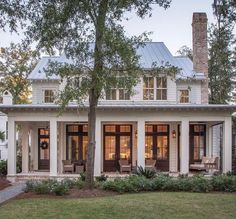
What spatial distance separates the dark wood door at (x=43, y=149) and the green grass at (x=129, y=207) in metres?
11.7

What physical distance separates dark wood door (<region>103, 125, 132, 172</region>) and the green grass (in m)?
10.5

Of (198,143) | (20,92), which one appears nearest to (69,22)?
(198,143)

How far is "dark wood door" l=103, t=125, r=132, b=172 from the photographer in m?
24.3

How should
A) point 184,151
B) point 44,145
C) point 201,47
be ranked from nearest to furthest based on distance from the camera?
1. point 184,151
2. point 44,145
3. point 201,47

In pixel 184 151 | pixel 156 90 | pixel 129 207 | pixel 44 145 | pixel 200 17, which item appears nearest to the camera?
pixel 129 207

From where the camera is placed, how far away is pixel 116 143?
24297 mm

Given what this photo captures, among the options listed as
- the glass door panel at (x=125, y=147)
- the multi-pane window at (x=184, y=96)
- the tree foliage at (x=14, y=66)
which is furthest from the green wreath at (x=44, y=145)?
the tree foliage at (x=14, y=66)

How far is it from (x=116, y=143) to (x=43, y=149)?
4.45 metres

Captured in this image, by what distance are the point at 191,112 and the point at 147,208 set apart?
10.2 metres

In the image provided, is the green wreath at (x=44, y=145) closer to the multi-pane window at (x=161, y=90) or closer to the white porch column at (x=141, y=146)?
the white porch column at (x=141, y=146)

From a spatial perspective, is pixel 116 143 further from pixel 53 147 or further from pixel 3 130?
pixel 3 130

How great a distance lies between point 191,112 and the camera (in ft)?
68.7

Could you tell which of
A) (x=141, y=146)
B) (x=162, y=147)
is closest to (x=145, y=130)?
(x=162, y=147)

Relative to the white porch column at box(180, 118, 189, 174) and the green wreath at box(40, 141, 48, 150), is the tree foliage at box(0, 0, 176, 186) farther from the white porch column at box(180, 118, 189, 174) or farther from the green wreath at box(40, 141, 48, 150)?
the green wreath at box(40, 141, 48, 150)
